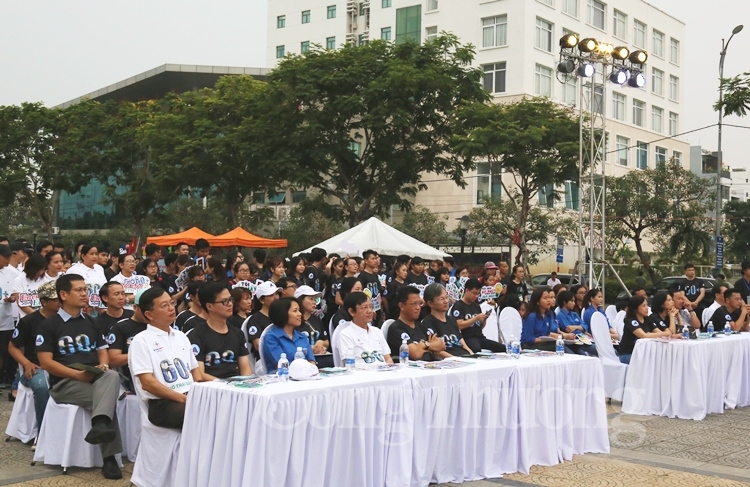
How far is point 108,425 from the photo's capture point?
6.25m

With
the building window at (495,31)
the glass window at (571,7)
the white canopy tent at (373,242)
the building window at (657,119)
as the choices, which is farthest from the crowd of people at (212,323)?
the building window at (657,119)

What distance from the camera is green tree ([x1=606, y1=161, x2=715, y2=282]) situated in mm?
33156

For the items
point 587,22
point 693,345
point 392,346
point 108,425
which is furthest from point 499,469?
point 587,22

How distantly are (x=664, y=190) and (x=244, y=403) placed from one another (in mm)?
30910

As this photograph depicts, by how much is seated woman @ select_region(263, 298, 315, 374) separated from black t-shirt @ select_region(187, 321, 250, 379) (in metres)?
0.21

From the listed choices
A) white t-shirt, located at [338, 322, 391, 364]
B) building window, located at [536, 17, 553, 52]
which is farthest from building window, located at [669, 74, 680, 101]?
white t-shirt, located at [338, 322, 391, 364]

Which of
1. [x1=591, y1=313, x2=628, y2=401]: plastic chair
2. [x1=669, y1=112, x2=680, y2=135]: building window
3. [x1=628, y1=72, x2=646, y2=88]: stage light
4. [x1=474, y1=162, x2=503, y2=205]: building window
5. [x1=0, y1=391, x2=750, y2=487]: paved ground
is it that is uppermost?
[x1=669, y1=112, x2=680, y2=135]: building window

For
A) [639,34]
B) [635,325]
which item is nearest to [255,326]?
[635,325]

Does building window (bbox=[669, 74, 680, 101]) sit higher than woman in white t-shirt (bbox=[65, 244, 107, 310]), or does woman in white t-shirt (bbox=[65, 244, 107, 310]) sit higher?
building window (bbox=[669, 74, 680, 101])

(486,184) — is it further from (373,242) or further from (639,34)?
(373,242)

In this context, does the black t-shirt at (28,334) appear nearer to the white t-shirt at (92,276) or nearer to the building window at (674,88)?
the white t-shirt at (92,276)

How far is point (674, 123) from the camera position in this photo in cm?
5109

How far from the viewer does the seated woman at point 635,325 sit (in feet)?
32.8

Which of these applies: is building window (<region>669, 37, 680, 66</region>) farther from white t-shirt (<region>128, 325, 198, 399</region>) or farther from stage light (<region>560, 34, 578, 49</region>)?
white t-shirt (<region>128, 325, 198, 399</region>)
